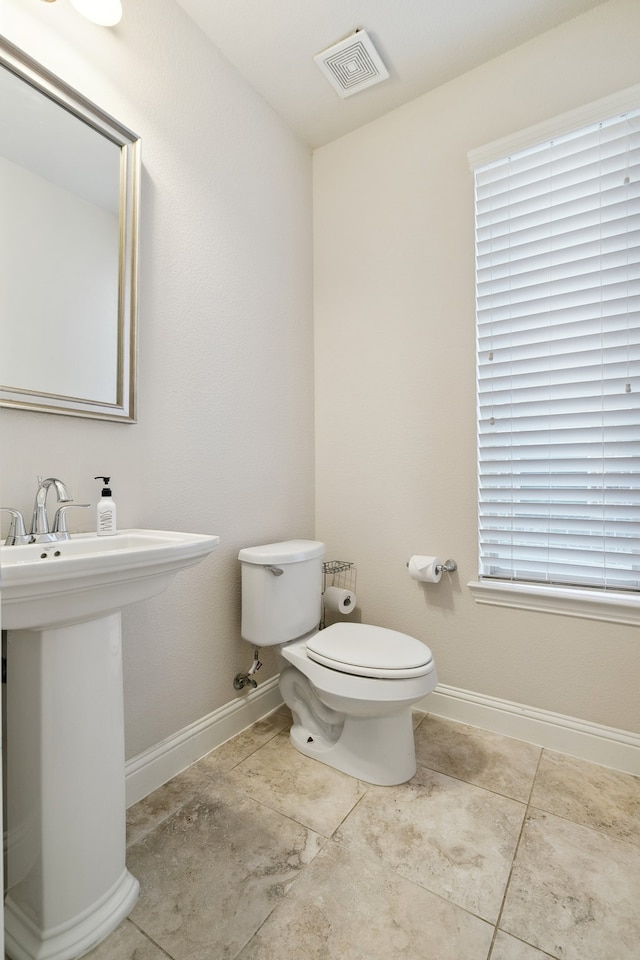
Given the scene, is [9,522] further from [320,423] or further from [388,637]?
[320,423]

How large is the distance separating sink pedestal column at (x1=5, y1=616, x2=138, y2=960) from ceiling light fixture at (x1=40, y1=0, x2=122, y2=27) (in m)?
1.59

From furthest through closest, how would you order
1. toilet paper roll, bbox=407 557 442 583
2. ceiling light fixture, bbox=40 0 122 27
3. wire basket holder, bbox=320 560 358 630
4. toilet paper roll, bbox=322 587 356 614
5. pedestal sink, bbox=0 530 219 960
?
wire basket holder, bbox=320 560 358 630 → toilet paper roll, bbox=322 587 356 614 → toilet paper roll, bbox=407 557 442 583 → ceiling light fixture, bbox=40 0 122 27 → pedestal sink, bbox=0 530 219 960

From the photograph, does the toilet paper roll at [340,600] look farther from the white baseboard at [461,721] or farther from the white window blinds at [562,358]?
the white window blinds at [562,358]

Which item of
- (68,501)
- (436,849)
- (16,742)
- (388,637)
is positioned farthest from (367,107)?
(436,849)

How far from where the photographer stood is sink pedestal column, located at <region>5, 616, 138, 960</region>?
91cm

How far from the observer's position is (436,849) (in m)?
1.21

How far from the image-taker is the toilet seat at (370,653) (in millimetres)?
1394

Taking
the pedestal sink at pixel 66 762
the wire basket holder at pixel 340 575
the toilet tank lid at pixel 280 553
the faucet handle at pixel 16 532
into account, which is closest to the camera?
the pedestal sink at pixel 66 762

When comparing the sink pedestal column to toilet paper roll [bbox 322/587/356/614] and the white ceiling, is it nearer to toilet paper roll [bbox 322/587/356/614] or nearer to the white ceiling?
toilet paper roll [bbox 322/587/356/614]

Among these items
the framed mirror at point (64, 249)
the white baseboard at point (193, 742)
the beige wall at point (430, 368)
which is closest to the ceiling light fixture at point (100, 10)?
the framed mirror at point (64, 249)

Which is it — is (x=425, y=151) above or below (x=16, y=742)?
above

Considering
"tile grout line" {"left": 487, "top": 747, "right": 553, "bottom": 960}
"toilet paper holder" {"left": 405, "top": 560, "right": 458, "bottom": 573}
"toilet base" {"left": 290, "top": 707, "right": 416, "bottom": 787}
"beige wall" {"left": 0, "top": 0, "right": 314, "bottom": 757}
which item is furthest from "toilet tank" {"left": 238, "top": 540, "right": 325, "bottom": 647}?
"tile grout line" {"left": 487, "top": 747, "right": 553, "bottom": 960}

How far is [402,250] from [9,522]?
5.88ft

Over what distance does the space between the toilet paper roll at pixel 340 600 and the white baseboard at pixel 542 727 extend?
0.49 m
